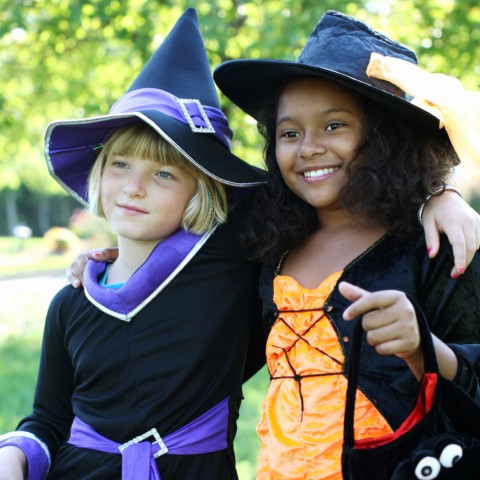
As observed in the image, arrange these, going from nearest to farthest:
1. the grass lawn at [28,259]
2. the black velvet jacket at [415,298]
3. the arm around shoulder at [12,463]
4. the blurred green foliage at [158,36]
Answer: the black velvet jacket at [415,298], the arm around shoulder at [12,463], the blurred green foliage at [158,36], the grass lawn at [28,259]

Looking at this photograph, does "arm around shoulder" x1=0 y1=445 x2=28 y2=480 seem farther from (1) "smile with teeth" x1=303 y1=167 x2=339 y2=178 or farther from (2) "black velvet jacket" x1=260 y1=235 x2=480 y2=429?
(1) "smile with teeth" x1=303 y1=167 x2=339 y2=178

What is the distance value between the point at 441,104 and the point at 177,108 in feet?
2.86

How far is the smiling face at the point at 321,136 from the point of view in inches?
84.1

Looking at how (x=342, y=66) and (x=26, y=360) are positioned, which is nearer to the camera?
(x=342, y=66)

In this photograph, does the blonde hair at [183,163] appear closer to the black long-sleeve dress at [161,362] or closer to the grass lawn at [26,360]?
the black long-sleeve dress at [161,362]

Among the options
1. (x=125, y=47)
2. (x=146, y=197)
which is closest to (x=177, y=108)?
(x=146, y=197)

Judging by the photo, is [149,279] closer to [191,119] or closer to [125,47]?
[191,119]

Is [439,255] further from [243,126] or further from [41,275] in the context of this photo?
[41,275]

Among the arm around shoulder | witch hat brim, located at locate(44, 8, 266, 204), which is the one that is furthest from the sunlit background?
witch hat brim, located at locate(44, 8, 266, 204)

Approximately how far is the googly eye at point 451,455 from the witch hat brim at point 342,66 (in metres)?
0.94

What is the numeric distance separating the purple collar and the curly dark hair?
0.25 meters

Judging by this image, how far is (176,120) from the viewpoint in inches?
93.2

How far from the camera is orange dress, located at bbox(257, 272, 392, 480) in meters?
1.96

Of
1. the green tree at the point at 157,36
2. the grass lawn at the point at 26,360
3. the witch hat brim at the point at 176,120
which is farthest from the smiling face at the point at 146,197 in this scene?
the green tree at the point at 157,36
